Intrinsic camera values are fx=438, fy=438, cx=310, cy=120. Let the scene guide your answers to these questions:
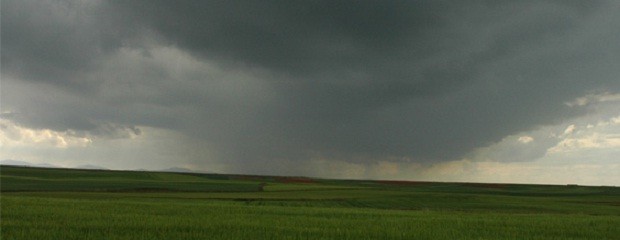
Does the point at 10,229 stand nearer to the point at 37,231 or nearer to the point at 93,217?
the point at 37,231

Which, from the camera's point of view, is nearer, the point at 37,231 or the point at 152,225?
the point at 37,231

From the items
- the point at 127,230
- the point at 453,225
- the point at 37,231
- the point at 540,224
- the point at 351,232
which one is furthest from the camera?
the point at 540,224

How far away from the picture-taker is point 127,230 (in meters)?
15.7

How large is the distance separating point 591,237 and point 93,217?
21.7 m

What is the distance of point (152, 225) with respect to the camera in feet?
56.6

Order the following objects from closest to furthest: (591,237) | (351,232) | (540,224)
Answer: (351,232), (591,237), (540,224)

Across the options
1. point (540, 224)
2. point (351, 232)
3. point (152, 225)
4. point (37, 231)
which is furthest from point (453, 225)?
point (37, 231)

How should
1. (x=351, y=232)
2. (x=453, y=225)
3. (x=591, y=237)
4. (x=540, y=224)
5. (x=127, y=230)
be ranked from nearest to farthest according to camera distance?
(x=127, y=230) → (x=351, y=232) → (x=591, y=237) → (x=453, y=225) → (x=540, y=224)

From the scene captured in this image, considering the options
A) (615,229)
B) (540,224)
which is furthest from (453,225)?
(615,229)

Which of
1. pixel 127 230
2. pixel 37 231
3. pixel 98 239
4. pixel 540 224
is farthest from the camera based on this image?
pixel 540 224

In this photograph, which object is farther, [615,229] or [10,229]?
[615,229]

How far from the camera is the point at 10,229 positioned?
1513 centimetres

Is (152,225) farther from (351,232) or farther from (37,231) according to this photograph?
(351,232)

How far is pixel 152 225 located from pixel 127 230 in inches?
62.8
